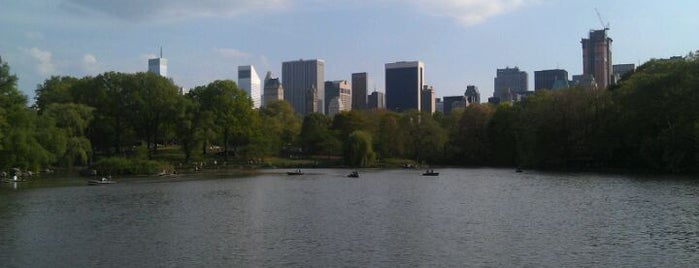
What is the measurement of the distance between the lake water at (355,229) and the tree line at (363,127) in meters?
21.1

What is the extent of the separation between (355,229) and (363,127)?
88.5 metres

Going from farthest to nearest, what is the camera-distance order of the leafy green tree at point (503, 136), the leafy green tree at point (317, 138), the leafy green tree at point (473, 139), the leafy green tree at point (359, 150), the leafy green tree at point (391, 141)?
the leafy green tree at point (391, 141) → the leafy green tree at point (317, 138) → the leafy green tree at point (473, 139) → the leafy green tree at point (503, 136) → the leafy green tree at point (359, 150)

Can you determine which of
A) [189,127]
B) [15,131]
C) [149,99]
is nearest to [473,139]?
[189,127]

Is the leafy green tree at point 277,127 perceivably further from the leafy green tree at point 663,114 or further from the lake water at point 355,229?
the lake water at point 355,229

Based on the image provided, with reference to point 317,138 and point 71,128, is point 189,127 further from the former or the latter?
point 317,138

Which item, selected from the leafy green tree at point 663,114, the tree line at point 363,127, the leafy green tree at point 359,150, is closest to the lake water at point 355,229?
the leafy green tree at point 663,114

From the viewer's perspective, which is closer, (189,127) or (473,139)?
(189,127)

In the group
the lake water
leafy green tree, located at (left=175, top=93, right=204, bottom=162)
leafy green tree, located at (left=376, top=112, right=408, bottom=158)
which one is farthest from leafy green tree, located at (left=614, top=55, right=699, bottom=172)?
leafy green tree, located at (left=175, top=93, right=204, bottom=162)

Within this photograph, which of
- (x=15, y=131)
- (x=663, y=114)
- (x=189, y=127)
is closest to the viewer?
(x=15, y=131)

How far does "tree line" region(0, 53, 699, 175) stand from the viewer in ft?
203

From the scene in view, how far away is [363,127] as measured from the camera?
374 ft

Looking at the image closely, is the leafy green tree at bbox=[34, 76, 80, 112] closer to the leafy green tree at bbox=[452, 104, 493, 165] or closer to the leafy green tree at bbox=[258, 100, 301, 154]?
the leafy green tree at bbox=[258, 100, 301, 154]

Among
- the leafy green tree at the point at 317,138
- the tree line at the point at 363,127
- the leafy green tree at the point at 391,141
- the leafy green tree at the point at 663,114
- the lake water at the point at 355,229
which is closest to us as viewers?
the lake water at the point at 355,229

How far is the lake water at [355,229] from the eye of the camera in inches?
782
